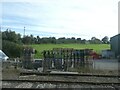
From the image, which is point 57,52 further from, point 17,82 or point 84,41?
point 84,41

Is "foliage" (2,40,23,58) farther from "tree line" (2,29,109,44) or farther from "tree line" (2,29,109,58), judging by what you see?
"tree line" (2,29,109,44)

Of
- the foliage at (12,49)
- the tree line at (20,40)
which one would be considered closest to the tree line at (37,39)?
the tree line at (20,40)

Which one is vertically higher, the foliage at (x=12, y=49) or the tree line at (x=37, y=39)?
the tree line at (x=37, y=39)

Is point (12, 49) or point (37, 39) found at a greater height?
point (37, 39)

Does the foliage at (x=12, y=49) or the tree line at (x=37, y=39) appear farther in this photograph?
the tree line at (x=37, y=39)

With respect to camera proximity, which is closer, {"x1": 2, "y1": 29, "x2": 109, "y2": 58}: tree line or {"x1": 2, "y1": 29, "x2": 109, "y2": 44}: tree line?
{"x1": 2, "y1": 29, "x2": 109, "y2": 58}: tree line

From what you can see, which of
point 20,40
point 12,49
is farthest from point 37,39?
point 12,49

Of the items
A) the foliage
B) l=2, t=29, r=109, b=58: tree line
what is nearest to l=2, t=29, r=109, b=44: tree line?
l=2, t=29, r=109, b=58: tree line

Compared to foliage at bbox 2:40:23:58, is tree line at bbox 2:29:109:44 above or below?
above

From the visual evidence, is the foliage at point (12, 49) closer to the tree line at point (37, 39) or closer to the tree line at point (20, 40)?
the tree line at point (20, 40)

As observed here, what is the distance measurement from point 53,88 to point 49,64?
13.5 metres

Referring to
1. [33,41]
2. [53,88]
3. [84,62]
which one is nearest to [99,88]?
[53,88]

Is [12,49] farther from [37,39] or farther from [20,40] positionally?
[37,39]

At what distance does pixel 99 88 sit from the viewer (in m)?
8.84
